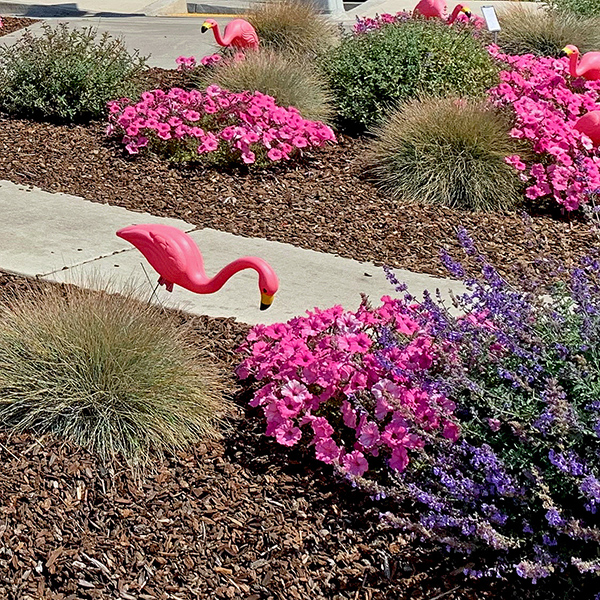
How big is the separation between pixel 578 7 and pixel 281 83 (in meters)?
4.53

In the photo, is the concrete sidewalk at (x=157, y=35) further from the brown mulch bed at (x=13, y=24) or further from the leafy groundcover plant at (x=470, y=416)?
the leafy groundcover plant at (x=470, y=416)

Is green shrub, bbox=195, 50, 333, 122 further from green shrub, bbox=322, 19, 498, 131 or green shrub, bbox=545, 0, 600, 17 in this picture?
green shrub, bbox=545, 0, 600, 17

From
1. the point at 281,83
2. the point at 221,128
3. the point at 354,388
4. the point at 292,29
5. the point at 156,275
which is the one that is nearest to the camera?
the point at 354,388

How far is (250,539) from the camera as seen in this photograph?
334 cm

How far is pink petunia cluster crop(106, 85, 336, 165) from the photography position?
6.99m

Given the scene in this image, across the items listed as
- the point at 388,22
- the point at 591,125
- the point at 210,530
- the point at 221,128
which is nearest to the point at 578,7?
the point at 388,22

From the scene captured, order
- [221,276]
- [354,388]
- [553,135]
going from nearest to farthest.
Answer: [354,388]
[221,276]
[553,135]

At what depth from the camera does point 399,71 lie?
26.1 feet

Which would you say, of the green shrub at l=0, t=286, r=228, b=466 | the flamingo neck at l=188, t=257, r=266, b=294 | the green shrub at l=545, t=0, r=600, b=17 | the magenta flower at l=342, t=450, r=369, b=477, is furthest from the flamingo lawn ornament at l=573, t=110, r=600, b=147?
the green shrub at l=545, t=0, r=600, b=17

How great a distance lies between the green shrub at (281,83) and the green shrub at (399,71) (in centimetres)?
16

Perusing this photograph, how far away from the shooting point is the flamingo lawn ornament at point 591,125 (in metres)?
6.74

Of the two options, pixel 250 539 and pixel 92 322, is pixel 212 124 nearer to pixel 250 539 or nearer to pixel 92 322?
pixel 92 322

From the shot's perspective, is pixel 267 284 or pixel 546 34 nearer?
pixel 267 284

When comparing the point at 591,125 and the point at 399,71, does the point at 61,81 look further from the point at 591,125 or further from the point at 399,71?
the point at 591,125
